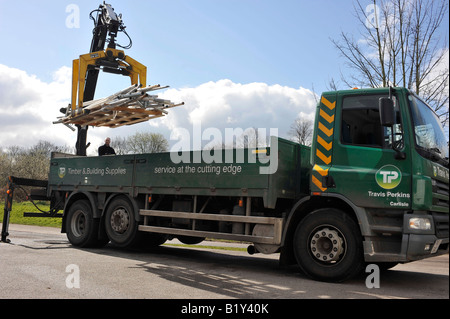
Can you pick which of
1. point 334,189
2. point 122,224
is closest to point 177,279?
point 334,189

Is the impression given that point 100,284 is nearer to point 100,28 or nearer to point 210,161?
point 210,161

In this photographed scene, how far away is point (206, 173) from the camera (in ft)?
25.4

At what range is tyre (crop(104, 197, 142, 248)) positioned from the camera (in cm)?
913

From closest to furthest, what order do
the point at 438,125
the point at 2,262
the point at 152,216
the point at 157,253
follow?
the point at 438,125
the point at 2,262
the point at 152,216
the point at 157,253

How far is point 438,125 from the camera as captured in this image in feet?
22.7

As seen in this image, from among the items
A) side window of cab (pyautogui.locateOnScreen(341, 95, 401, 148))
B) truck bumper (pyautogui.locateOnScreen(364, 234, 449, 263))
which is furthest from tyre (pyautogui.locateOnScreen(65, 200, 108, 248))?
truck bumper (pyautogui.locateOnScreen(364, 234, 449, 263))

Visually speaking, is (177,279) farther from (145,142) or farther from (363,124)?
(145,142)

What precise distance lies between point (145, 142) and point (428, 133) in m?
29.8

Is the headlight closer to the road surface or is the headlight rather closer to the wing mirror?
the road surface

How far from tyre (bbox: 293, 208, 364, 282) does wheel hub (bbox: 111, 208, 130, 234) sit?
4.22 meters
